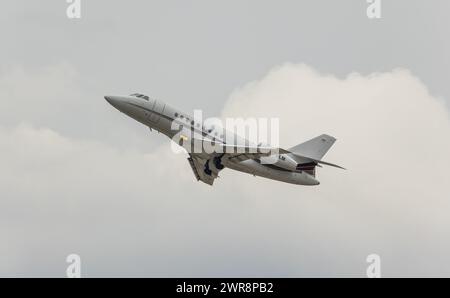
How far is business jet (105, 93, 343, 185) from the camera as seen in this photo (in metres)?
74.9

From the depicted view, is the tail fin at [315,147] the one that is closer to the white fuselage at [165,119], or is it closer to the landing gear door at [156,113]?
the white fuselage at [165,119]

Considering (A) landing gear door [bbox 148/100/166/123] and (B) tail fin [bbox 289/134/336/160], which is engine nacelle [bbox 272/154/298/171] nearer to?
(B) tail fin [bbox 289/134/336/160]

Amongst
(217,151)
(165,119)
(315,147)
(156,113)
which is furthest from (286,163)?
(156,113)

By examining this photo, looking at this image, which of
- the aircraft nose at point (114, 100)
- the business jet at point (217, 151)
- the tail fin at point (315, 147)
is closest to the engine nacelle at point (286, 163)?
the business jet at point (217, 151)

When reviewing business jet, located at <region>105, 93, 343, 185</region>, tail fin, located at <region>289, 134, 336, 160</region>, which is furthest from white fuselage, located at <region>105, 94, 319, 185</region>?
tail fin, located at <region>289, 134, 336, 160</region>

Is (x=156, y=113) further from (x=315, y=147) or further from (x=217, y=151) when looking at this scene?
(x=315, y=147)

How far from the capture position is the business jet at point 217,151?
74938 mm

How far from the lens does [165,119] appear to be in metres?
75.3

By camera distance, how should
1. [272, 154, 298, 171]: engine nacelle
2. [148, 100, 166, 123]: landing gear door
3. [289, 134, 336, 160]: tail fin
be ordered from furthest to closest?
[289, 134, 336, 160]: tail fin → [272, 154, 298, 171]: engine nacelle → [148, 100, 166, 123]: landing gear door

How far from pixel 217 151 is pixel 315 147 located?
11173 mm
